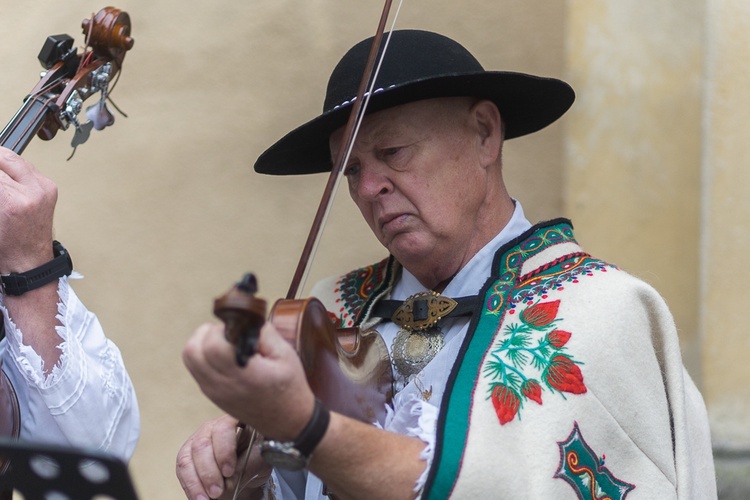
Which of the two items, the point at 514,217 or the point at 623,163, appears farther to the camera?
the point at 623,163

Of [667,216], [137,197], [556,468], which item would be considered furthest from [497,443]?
[137,197]

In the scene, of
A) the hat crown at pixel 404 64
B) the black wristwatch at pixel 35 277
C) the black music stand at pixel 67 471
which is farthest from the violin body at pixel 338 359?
the black wristwatch at pixel 35 277

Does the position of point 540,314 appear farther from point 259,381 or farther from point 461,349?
point 259,381

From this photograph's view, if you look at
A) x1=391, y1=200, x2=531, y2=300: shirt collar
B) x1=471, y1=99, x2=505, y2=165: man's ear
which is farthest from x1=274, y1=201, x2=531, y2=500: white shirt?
x1=471, y1=99, x2=505, y2=165: man's ear

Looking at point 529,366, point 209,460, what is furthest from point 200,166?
point 529,366

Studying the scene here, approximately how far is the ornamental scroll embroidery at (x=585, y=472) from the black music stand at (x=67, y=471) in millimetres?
879

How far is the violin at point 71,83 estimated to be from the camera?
249cm

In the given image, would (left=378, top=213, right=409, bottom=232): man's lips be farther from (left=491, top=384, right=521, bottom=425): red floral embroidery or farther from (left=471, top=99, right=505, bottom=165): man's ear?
(left=491, top=384, right=521, bottom=425): red floral embroidery

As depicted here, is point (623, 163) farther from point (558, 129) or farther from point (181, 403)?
point (181, 403)

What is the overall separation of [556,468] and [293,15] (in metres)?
2.28

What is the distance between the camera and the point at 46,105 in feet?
8.27

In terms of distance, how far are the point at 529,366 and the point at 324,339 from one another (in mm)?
409

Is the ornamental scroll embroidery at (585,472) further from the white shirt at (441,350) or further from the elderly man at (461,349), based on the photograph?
the white shirt at (441,350)

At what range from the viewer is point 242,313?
4.55 feet
